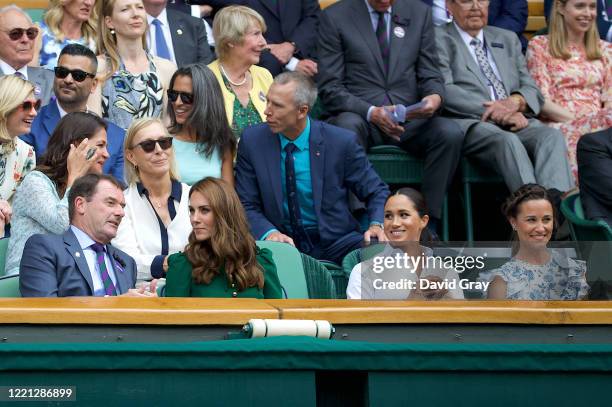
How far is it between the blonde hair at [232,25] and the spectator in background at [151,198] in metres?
1.41

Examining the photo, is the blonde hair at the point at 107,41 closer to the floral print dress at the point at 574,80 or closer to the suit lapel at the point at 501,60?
the suit lapel at the point at 501,60

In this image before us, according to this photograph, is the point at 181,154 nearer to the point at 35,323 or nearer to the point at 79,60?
the point at 79,60

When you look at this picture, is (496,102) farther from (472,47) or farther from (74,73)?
(74,73)

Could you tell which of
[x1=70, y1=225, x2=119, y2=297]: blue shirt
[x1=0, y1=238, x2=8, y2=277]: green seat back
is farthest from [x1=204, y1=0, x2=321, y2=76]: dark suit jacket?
[x1=70, y1=225, x2=119, y2=297]: blue shirt

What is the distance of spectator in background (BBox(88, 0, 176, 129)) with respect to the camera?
8.61 m

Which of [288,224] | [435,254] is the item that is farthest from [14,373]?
[288,224]

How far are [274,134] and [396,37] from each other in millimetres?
1627

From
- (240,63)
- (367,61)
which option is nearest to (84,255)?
(240,63)

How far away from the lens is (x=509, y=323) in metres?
5.39

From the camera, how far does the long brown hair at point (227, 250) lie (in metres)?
6.17

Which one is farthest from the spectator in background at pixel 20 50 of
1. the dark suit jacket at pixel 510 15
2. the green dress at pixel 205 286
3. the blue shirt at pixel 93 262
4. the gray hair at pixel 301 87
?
the dark suit jacket at pixel 510 15

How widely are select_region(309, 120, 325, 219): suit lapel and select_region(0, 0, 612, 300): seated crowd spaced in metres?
0.01

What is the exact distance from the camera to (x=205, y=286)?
20.2ft

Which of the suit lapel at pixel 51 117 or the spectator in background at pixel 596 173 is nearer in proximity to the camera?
the suit lapel at pixel 51 117
